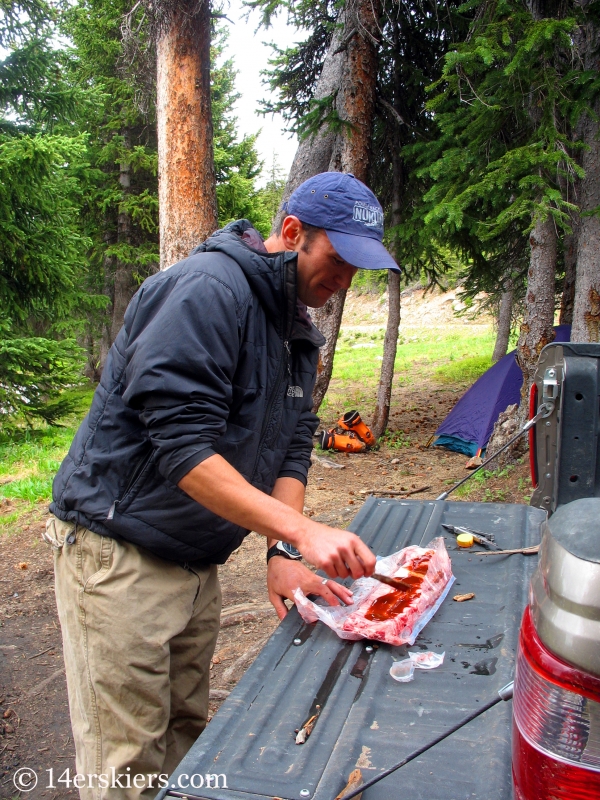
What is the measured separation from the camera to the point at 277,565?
2.49 metres

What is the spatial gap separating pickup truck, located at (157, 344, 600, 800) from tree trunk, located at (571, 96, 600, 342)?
14.0ft

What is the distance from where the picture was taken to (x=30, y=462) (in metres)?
8.75

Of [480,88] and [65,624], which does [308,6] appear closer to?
[480,88]

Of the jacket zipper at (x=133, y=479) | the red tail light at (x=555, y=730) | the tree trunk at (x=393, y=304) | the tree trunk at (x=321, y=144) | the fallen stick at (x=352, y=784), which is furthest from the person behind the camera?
the tree trunk at (x=393, y=304)

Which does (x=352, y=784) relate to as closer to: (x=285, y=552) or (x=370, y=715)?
(x=370, y=715)

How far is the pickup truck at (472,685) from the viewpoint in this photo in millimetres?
963

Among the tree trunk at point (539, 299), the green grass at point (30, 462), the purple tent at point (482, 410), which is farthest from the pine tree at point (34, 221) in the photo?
the tree trunk at point (539, 299)

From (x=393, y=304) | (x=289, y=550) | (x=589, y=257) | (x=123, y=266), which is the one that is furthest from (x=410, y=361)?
(x=289, y=550)

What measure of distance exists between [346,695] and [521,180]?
5148 mm

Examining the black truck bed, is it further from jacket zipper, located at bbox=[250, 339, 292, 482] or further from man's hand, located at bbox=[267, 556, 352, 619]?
jacket zipper, located at bbox=[250, 339, 292, 482]

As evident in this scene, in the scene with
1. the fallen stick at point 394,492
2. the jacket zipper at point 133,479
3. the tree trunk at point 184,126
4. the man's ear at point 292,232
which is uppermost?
the tree trunk at point 184,126

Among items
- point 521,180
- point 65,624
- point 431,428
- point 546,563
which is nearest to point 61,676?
point 65,624

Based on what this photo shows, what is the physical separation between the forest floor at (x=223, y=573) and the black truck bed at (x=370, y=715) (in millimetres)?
2062

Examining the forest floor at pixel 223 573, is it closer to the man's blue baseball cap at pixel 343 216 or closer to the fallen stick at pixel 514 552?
the fallen stick at pixel 514 552
